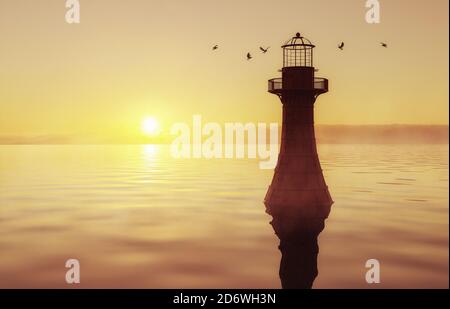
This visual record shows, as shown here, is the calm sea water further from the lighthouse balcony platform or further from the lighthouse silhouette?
the lighthouse balcony platform

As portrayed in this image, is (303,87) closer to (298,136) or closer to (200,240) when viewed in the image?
(298,136)

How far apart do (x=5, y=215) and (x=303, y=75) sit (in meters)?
26.5

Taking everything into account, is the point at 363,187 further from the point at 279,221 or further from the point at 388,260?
the point at 388,260

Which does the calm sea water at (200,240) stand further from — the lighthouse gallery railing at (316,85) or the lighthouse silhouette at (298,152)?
the lighthouse gallery railing at (316,85)

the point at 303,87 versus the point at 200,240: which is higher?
the point at 303,87

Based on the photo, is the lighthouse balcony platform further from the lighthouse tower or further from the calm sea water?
the calm sea water

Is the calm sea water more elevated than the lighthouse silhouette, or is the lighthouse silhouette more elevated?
the lighthouse silhouette

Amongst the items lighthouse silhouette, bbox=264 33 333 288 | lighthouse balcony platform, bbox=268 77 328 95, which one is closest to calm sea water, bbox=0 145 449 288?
lighthouse silhouette, bbox=264 33 333 288

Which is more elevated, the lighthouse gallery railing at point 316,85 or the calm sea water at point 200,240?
the lighthouse gallery railing at point 316,85

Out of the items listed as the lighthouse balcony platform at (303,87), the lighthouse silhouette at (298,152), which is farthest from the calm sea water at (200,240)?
the lighthouse balcony platform at (303,87)

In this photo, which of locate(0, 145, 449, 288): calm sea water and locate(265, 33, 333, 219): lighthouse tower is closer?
locate(0, 145, 449, 288): calm sea water

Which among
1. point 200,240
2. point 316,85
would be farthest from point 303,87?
point 200,240

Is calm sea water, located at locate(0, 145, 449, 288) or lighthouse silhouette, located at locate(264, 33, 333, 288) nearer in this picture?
calm sea water, located at locate(0, 145, 449, 288)
